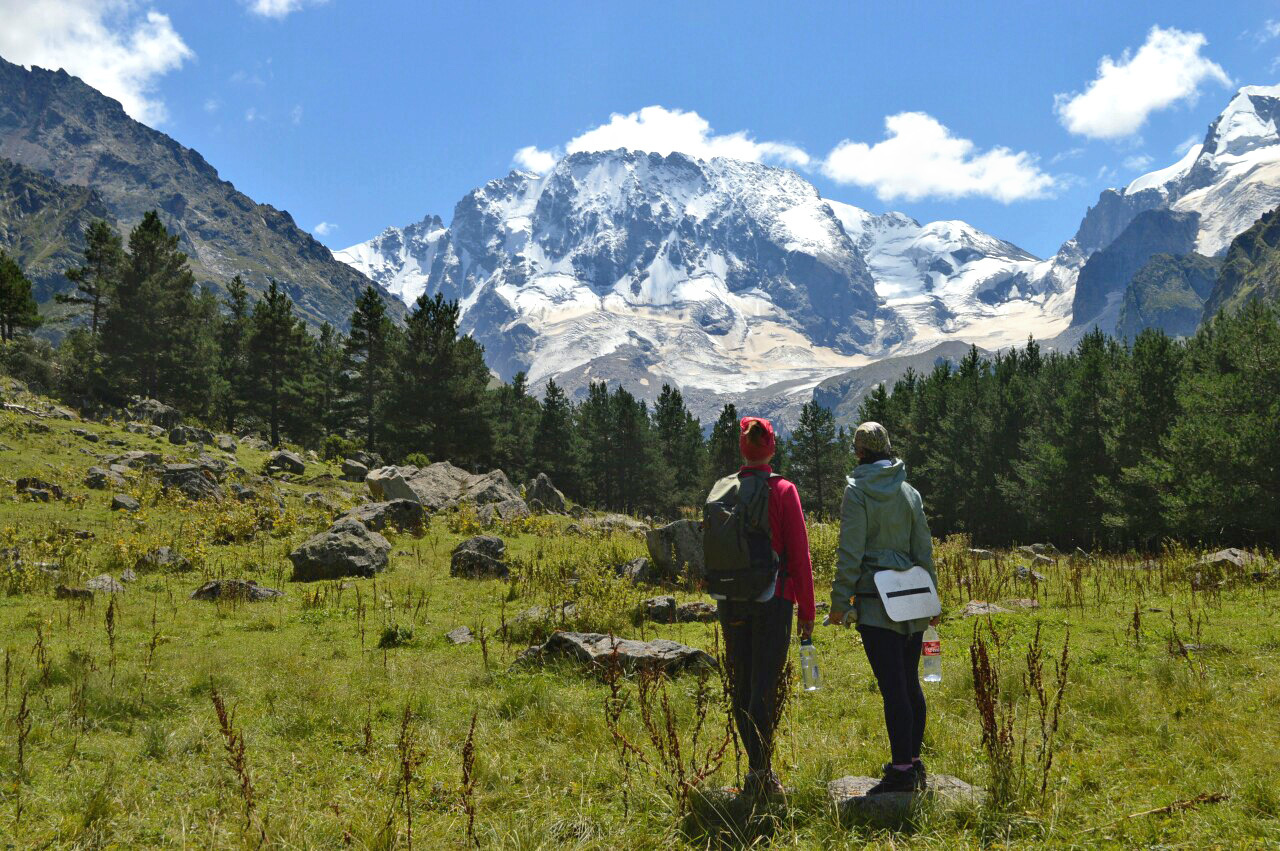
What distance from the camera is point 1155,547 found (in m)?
36.4

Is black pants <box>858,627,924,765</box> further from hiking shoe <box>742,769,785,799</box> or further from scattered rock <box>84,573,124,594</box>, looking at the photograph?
scattered rock <box>84,573,124,594</box>

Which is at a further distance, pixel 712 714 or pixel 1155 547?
pixel 1155 547

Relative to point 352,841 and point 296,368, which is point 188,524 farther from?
point 296,368

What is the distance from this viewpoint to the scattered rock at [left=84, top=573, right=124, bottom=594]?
1250 centimetres

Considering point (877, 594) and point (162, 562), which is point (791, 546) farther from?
point (162, 562)

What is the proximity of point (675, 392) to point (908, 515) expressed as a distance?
8053cm

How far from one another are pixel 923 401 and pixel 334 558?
5959 centimetres

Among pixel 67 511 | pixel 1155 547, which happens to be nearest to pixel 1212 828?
pixel 67 511

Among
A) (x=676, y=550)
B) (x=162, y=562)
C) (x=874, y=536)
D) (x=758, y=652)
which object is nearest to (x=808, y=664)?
(x=758, y=652)

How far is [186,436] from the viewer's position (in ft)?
97.9

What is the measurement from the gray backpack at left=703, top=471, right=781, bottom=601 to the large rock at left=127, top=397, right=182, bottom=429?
36.8 m

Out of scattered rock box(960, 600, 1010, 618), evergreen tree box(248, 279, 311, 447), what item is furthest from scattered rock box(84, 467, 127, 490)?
evergreen tree box(248, 279, 311, 447)

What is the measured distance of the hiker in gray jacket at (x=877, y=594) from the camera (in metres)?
4.98

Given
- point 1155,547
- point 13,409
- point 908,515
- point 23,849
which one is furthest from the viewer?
point 1155,547
